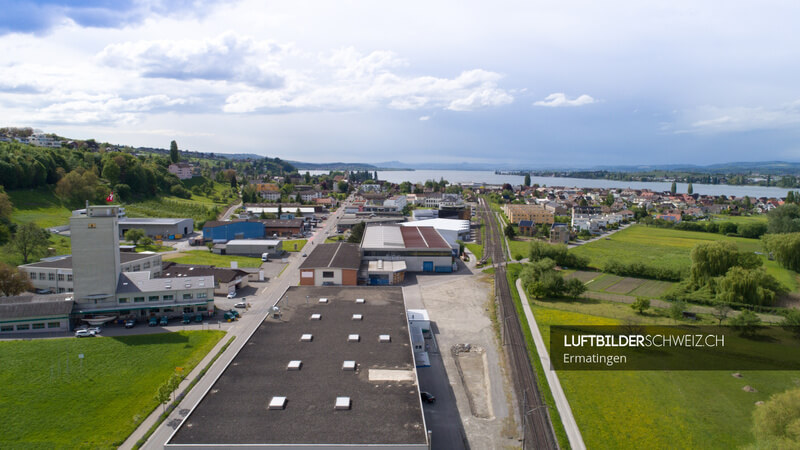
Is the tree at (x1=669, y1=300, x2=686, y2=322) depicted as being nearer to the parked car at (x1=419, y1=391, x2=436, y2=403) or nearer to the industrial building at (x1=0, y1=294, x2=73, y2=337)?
the parked car at (x1=419, y1=391, x2=436, y2=403)

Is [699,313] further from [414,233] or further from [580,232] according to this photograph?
[580,232]

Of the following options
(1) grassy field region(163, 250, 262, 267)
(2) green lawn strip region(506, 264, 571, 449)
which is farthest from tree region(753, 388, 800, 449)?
(1) grassy field region(163, 250, 262, 267)

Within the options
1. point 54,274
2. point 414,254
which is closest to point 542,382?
point 414,254

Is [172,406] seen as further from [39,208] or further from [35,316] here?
[39,208]

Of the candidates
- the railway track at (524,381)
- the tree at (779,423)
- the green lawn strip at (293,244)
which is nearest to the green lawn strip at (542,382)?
the railway track at (524,381)

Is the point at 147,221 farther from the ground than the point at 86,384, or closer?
farther from the ground

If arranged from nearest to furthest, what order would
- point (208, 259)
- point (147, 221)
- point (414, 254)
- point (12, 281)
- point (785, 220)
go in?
point (12, 281) < point (414, 254) < point (208, 259) < point (147, 221) < point (785, 220)

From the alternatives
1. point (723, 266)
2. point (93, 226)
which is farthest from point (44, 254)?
point (723, 266)

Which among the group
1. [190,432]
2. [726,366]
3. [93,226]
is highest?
[93,226]
